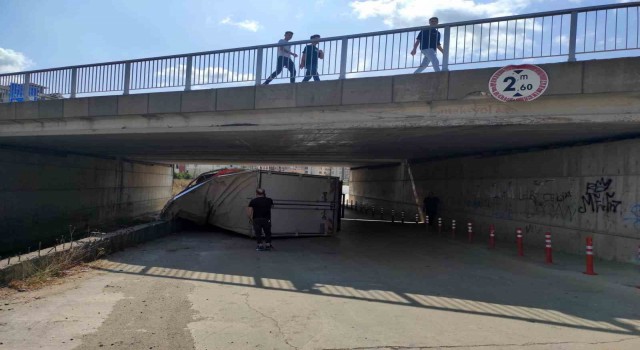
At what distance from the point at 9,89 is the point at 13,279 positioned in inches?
383

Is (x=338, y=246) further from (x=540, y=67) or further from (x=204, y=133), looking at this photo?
(x=540, y=67)

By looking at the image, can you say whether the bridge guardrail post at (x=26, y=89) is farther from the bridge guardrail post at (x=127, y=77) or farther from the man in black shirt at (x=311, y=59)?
the man in black shirt at (x=311, y=59)

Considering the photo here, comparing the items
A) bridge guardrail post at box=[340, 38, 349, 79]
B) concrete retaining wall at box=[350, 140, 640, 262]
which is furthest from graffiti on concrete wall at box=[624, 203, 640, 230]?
bridge guardrail post at box=[340, 38, 349, 79]

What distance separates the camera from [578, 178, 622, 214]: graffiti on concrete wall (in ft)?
31.3

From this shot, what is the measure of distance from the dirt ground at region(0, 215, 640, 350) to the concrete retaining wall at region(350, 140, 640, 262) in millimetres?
844

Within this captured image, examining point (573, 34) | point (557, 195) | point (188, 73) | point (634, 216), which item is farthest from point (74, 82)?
point (634, 216)

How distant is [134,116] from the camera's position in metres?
12.1

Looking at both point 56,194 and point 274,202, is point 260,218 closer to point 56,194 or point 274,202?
point 274,202

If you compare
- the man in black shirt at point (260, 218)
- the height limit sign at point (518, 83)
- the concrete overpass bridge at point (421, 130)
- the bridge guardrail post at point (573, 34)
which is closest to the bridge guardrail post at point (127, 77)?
the concrete overpass bridge at point (421, 130)

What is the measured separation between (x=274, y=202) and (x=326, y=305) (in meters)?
7.55

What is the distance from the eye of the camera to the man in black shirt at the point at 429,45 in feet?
31.4

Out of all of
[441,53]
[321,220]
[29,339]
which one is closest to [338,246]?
A: [321,220]

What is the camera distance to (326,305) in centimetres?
609

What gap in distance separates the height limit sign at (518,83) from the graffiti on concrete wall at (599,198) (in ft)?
10.0
